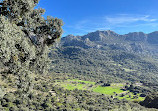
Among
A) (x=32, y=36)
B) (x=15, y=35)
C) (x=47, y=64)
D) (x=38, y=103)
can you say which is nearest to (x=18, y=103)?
(x=38, y=103)

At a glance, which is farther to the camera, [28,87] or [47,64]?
[47,64]

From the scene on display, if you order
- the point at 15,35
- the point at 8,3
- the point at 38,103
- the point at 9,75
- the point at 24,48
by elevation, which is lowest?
the point at 38,103

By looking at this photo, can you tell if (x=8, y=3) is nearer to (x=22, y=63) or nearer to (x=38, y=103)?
(x=22, y=63)

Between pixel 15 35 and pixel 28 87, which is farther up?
pixel 15 35

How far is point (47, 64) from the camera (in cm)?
1493

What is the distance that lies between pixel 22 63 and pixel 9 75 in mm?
2919

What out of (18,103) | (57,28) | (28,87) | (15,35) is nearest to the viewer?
(15,35)

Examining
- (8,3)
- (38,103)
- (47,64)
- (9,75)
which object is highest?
(8,3)

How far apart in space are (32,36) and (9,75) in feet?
18.0

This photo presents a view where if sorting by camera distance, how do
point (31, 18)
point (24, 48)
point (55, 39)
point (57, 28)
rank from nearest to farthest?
point (24, 48) → point (31, 18) → point (57, 28) → point (55, 39)

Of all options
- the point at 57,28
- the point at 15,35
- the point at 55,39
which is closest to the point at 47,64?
the point at 55,39

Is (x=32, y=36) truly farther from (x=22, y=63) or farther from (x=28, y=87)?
(x=28, y=87)

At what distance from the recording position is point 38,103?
4116 centimetres

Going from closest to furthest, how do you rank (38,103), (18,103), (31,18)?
(31,18) → (18,103) → (38,103)
